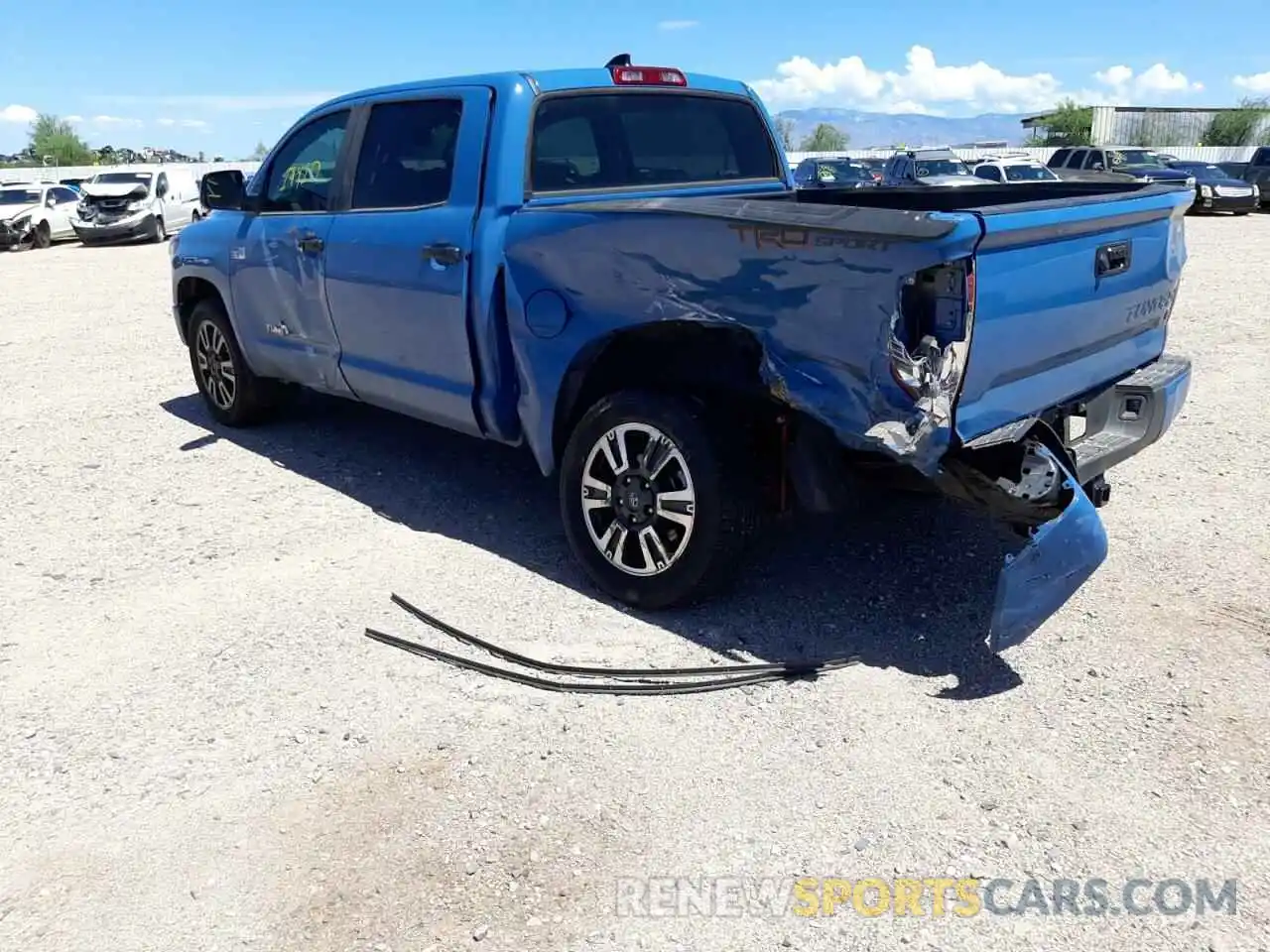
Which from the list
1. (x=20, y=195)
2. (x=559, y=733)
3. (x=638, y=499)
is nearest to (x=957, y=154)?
(x=20, y=195)

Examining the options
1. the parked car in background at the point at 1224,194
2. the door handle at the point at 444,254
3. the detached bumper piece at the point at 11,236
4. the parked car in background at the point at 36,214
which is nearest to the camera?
the door handle at the point at 444,254

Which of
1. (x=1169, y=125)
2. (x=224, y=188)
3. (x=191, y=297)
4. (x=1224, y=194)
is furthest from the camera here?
(x=1169, y=125)

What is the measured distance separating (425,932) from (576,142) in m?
3.33

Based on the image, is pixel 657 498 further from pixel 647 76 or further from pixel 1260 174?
pixel 1260 174

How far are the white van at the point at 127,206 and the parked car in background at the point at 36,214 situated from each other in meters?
0.68

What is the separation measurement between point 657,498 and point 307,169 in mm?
2951

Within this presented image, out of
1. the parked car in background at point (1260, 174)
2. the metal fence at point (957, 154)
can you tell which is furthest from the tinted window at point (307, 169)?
the metal fence at point (957, 154)

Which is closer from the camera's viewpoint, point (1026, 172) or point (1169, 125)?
point (1026, 172)

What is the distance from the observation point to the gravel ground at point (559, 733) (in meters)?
2.62

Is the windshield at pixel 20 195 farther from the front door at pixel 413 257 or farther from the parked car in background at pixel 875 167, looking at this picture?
the front door at pixel 413 257

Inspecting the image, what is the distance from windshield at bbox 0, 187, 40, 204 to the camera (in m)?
23.0

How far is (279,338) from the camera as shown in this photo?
5.84 meters

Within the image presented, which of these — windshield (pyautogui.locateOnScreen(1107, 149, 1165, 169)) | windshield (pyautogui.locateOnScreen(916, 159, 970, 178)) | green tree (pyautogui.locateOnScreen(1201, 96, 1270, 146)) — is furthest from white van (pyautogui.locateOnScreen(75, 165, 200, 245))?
green tree (pyautogui.locateOnScreen(1201, 96, 1270, 146))

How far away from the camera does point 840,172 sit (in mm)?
24125
